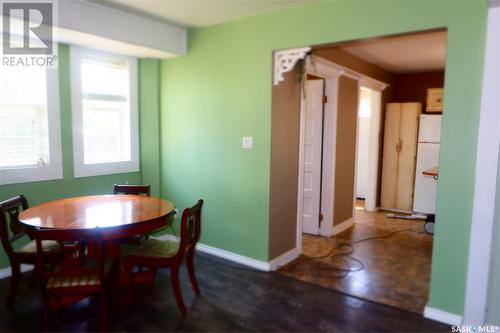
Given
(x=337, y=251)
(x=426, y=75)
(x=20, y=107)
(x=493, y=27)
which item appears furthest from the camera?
(x=426, y=75)

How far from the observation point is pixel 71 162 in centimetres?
347

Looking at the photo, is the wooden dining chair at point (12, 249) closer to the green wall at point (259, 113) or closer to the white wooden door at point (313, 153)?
the green wall at point (259, 113)

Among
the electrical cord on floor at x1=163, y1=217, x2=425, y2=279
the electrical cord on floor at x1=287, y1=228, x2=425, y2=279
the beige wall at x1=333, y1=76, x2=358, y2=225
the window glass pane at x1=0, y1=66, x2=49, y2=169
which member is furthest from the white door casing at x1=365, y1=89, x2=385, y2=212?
the window glass pane at x1=0, y1=66, x2=49, y2=169

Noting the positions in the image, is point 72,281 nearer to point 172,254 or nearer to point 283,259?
point 172,254

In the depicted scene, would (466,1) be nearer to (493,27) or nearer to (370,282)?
(493,27)

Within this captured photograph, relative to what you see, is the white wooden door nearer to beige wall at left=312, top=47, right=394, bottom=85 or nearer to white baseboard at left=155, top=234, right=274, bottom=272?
beige wall at left=312, top=47, right=394, bottom=85

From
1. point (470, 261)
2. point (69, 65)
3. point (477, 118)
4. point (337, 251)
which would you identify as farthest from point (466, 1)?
point (69, 65)

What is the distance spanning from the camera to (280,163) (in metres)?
3.41

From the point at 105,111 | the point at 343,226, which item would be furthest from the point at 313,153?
the point at 105,111

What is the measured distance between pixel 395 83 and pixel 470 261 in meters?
4.69

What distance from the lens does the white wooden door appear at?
448cm

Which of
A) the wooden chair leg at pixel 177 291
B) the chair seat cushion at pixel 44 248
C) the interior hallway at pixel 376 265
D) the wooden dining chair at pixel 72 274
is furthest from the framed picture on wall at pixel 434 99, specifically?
the chair seat cushion at pixel 44 248

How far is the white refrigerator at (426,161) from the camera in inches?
222

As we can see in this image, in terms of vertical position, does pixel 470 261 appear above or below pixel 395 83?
below
